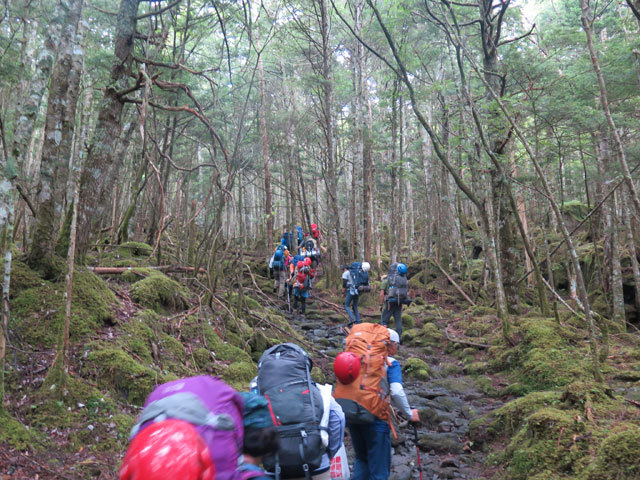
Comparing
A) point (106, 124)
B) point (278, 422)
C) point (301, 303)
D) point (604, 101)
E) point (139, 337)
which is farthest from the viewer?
point (301, 303)

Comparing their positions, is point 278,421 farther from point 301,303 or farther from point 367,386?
point 301,303

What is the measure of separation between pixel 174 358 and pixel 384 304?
6060 mm

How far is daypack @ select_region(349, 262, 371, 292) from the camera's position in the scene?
11781mm

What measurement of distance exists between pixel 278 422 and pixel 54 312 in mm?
3700

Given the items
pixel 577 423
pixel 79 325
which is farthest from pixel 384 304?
pixel 79 325

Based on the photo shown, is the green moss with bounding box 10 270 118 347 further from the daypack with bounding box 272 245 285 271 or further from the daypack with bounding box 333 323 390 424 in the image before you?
the daypack with bounding box 272 245 285 271

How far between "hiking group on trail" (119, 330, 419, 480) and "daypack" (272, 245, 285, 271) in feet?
34.7

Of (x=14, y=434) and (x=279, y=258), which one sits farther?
(x=279, y=258)

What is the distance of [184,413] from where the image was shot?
60.1 inches

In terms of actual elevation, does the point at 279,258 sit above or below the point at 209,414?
above

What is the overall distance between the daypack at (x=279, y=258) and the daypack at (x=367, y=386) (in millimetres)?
10682

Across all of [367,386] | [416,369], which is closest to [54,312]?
[367,386]

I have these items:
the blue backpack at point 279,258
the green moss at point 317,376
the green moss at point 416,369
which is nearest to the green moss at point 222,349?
the green moss at point 317,376

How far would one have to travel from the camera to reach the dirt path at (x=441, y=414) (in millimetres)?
4977
